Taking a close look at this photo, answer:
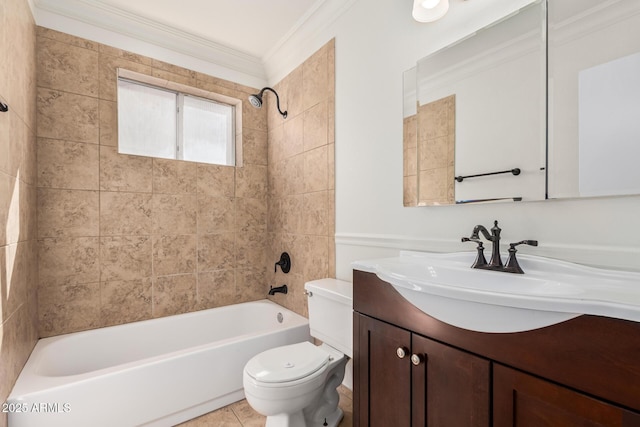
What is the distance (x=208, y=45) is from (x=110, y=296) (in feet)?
6.82

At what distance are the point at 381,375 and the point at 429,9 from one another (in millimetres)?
1564

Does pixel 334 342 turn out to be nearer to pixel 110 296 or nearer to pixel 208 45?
pixel 110 296

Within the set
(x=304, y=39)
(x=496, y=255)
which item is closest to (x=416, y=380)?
(x=496, y=255)

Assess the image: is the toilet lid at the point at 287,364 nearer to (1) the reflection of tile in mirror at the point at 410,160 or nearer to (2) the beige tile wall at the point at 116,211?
(1) the reflection of tile in mirror at the point at 410,160

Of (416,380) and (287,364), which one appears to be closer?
(416,380)

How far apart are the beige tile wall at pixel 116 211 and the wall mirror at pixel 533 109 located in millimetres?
1727

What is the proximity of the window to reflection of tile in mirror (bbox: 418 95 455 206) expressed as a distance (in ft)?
6.19

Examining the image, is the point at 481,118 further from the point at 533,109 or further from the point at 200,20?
the point at 200,20

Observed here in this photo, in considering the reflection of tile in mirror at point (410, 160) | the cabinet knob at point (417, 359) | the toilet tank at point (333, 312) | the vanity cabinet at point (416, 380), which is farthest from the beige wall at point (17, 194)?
the reflection of tile in mirror at point (410, 160)

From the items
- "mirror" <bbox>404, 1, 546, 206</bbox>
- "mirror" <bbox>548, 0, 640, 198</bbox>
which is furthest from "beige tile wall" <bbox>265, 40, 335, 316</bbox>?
"mirror" <bbox>548, 0, 640, 198</bbox>

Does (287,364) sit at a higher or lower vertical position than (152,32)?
lower

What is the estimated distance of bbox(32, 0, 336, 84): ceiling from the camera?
6.52 feet

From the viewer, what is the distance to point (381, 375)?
1109mm

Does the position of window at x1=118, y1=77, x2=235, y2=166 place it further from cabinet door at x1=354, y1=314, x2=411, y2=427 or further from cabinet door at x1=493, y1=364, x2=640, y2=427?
cabinet door at x1=493, y1=364, x2=640, y2=427
